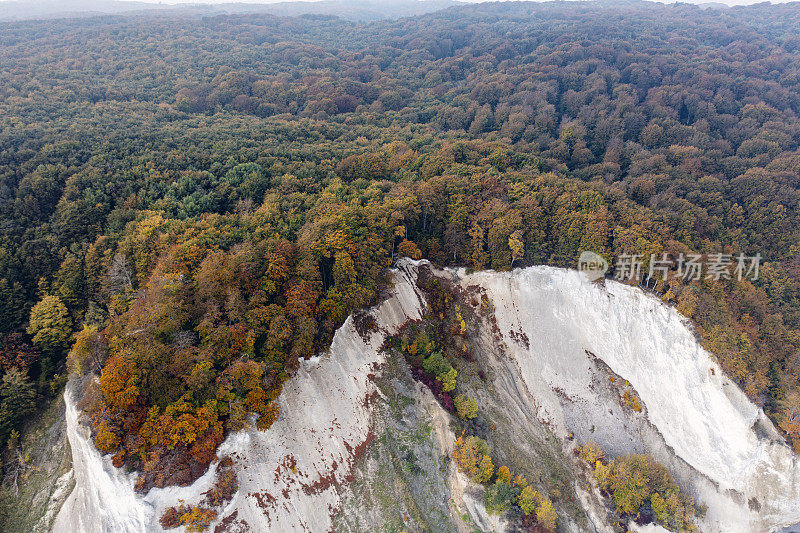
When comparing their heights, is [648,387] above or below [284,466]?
below

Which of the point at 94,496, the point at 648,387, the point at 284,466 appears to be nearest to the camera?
the point at 94,496

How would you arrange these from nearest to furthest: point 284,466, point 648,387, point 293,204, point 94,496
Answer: point 94,496 → point 284,466 → point 648,387 → point 293,204

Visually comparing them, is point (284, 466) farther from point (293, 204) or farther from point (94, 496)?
point (293, 204)

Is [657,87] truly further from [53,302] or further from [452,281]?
[53,302]

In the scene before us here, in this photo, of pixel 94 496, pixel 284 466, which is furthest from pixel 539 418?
pixel 94 496

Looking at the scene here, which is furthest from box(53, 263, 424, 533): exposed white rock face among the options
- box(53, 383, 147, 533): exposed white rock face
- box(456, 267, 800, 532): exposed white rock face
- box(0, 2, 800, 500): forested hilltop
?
box(456, 267, 800, 532): exposed white rock face

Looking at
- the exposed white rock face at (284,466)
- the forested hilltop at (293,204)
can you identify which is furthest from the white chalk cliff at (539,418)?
the forested hilltop at (293,204)

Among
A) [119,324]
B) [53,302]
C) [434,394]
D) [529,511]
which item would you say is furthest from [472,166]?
[53,302]

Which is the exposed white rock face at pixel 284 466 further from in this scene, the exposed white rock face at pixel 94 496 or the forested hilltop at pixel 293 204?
the forested hilltop at pixel 293 204
